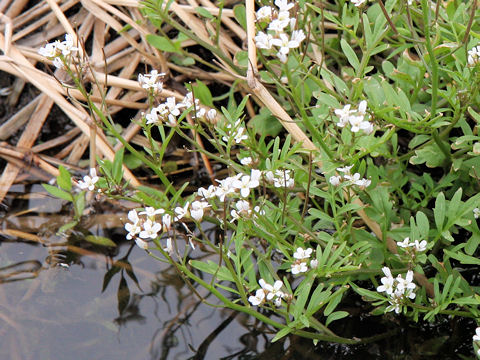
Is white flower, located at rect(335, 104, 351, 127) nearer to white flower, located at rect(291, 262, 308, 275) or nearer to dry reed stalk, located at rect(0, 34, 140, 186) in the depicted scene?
white flower, located at rect(291, 262, 308, 275)

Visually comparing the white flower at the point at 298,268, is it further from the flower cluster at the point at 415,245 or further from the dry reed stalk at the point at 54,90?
the dry reed stalk at the point at 54,90

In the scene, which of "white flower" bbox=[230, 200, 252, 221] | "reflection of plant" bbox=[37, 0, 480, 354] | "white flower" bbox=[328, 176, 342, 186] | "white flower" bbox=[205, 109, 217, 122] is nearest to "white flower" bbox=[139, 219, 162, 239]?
Result: "reflection of plant" bbox=[37, 0, 480, 354]

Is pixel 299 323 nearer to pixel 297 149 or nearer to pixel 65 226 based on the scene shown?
pixel 297 149

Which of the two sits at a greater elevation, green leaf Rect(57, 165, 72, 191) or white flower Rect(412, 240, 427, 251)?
green leaf Rect(57, 165, 72, 191)

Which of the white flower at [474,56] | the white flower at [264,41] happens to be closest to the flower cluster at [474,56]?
the white flower at [474,56]

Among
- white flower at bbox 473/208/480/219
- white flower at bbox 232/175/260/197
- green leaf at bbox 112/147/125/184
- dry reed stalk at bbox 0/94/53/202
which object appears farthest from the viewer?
dry reed stalk at bbox 0/94/53/202

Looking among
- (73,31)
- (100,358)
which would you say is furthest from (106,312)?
(73,31)

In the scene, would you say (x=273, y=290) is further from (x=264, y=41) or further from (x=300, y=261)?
(x=264, y=41)
